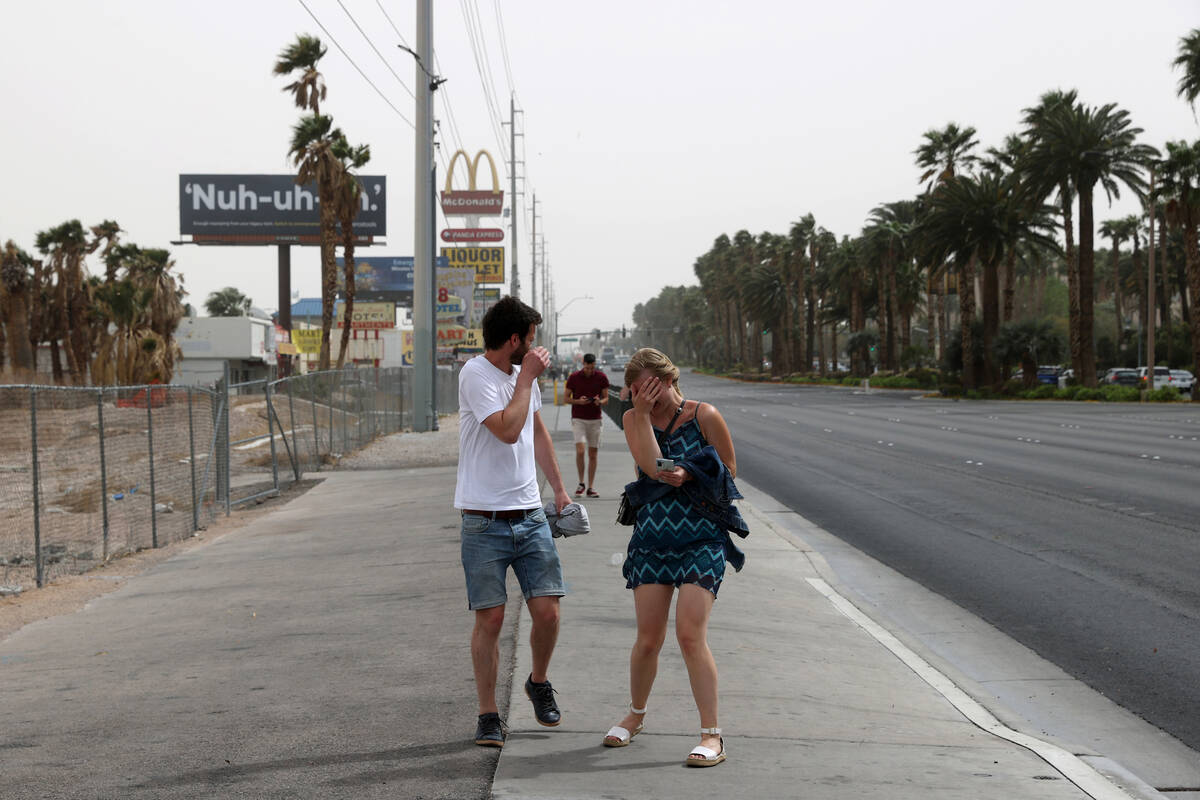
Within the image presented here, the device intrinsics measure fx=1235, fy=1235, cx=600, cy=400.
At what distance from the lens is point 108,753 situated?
5297mm

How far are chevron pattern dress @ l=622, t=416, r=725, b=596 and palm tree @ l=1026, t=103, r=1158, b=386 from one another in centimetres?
5040

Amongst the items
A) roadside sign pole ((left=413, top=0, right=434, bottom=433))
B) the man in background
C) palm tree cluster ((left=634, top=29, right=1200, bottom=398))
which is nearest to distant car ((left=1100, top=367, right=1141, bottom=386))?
palm tree cluster ((left=634, top=29, right=1200, bottom=398))

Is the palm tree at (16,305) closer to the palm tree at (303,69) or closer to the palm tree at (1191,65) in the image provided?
the palm tree at (303,69)

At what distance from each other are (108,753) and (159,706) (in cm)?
92

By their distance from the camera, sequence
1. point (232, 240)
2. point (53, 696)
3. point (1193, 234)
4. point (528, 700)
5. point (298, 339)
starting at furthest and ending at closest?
1. point (232, 240)
2. point (298, 339)
3. point (1193, 234)
4. point (53, 696)
5. point (528, 700)

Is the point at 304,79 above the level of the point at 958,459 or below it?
above

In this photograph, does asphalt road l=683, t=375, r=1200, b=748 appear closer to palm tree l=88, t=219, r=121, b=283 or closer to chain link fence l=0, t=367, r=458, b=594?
chain link fence l=0, t=367, r=458, b=594

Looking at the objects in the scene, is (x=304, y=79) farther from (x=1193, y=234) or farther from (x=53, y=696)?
(x=53, y=696)

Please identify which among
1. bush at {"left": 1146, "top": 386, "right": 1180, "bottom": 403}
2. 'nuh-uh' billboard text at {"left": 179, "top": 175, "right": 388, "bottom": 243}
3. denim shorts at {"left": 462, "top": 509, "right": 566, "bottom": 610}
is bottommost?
bush at {"left": 1146, "top": 386, "right": 1180, "bottom": 403}

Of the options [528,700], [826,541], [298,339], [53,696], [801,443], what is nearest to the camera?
[528,700]

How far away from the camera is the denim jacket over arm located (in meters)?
5.00

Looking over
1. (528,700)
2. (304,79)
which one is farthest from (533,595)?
(304,79)

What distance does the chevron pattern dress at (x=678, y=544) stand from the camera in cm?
502

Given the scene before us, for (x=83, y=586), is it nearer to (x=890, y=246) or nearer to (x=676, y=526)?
(x=676, y=526)
